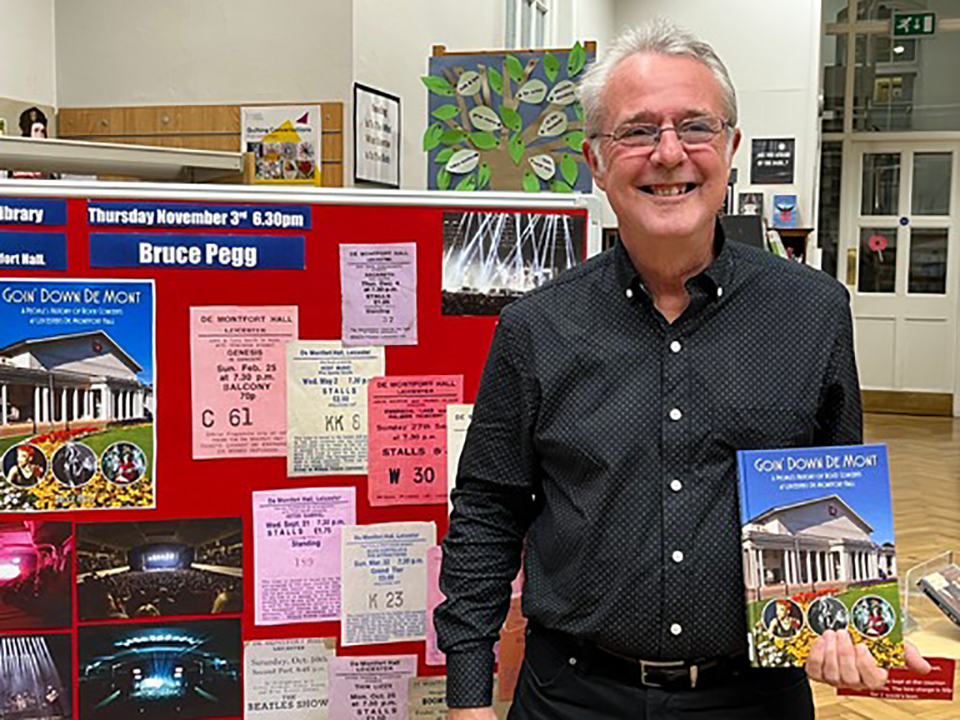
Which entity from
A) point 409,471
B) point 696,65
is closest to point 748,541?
point 696,65

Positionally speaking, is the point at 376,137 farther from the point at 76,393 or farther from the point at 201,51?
the point at 76,393

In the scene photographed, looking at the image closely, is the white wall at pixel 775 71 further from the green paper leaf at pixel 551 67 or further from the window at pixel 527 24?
the green paper leaf at pixel 551 67

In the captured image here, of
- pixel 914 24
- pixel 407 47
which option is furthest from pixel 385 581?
pixel 914 24

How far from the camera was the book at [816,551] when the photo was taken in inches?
56.2

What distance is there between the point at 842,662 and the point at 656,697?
9.6 inches

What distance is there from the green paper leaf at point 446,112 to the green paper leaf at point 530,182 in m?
0.29

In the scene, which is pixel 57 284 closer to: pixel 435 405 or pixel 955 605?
pixel 435 405

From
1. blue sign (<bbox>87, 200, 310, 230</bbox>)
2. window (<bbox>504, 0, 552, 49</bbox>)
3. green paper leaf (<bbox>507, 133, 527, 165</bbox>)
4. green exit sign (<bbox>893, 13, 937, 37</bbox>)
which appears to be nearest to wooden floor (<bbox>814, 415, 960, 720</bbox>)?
green paper leaf (<bbox>507, 133, 527, 165</bbox>)

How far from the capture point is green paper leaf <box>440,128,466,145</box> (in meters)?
2.98

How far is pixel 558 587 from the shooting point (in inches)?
61.7

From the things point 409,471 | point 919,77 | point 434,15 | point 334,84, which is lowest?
point 409,471

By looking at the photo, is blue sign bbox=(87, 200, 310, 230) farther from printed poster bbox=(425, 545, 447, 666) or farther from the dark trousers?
the dark trousers

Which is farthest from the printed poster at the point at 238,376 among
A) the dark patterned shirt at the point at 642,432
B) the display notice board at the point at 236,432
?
the dark patterned shirt at the point at 642,432

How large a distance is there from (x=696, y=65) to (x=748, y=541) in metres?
0.62
